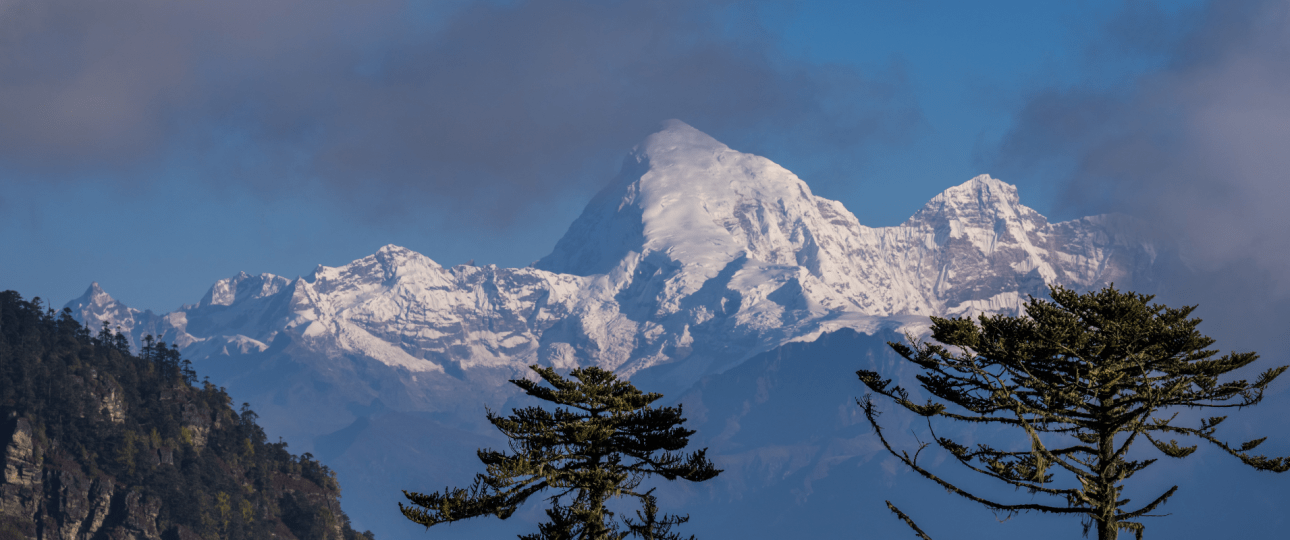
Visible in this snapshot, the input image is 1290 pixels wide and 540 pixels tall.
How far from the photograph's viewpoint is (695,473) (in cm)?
3762

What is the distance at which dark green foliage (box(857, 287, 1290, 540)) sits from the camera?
1145 inches

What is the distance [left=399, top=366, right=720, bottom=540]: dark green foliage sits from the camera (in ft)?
115

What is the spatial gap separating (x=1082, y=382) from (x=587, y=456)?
1657cm

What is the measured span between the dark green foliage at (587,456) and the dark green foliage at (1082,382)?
26.7 ft

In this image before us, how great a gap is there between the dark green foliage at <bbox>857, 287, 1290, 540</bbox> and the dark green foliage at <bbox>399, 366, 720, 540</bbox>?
26.7 feet

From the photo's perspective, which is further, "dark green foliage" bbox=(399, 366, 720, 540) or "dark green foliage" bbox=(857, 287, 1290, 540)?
"dark green foliage" bbox=(399, 366, 720, 540)

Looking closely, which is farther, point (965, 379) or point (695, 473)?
point (695, 473)

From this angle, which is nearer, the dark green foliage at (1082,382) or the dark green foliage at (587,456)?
the dark green foliage at (1082,382)

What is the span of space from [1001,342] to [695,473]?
12415mm

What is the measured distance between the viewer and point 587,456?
37750 millimetres

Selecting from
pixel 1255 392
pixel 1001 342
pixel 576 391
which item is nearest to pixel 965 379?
pixel 1001 342

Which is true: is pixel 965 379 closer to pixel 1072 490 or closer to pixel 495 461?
pixel 1072 490

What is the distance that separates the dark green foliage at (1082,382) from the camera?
29.1 meters

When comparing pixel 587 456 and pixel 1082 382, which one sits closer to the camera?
pixel 1082 382
